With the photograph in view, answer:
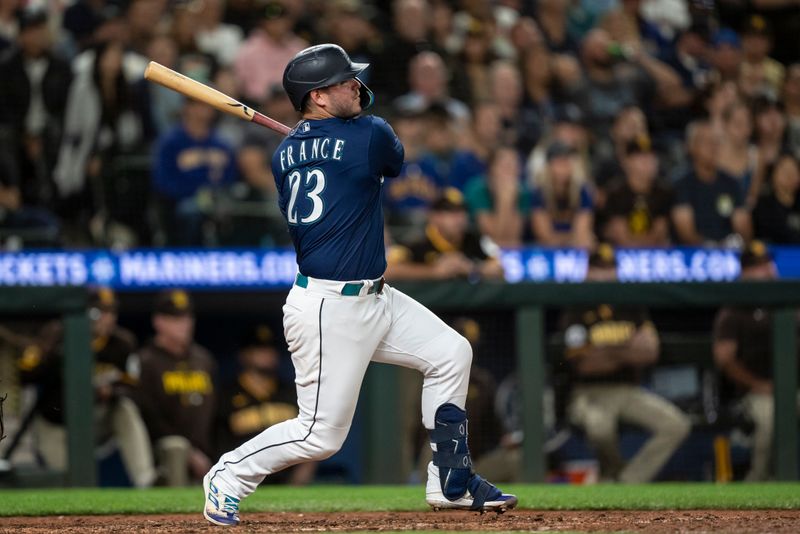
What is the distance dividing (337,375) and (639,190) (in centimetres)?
525

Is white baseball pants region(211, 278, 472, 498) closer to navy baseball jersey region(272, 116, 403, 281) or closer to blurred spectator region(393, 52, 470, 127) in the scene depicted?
navy baseball jersey region(272, 116, 403, 281)

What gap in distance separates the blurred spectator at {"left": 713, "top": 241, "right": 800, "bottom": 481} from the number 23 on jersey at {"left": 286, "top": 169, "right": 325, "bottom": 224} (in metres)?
3.79

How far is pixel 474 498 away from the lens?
14.6ft

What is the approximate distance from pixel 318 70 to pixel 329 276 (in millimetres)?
705

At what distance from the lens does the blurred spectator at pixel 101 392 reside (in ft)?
22.9

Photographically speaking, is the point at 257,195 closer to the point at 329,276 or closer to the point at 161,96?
the point at 161,96

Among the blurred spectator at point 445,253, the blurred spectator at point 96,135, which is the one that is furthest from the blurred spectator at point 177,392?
the blurred spectator at point 445,253

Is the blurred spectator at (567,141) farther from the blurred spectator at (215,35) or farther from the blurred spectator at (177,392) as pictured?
the blurred spectator at (177,392)

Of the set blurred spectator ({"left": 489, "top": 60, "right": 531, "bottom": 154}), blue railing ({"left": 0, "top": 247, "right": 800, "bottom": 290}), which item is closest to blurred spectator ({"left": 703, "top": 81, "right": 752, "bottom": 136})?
blurred spectator ({"left": 489, "top": 60, "right": 531, "bottom": 154})

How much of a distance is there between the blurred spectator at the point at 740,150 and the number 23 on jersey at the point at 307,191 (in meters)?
5.85

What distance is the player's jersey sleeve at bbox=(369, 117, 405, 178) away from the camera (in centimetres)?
426

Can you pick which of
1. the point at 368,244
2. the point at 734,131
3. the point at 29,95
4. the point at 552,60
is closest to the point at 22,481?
the point at 29,95

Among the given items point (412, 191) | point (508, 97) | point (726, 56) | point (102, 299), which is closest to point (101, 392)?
point (102, 299)

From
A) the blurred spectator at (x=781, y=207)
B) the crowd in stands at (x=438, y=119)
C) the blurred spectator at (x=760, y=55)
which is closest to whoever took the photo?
the crowd in stands at (x=438, y=119)
